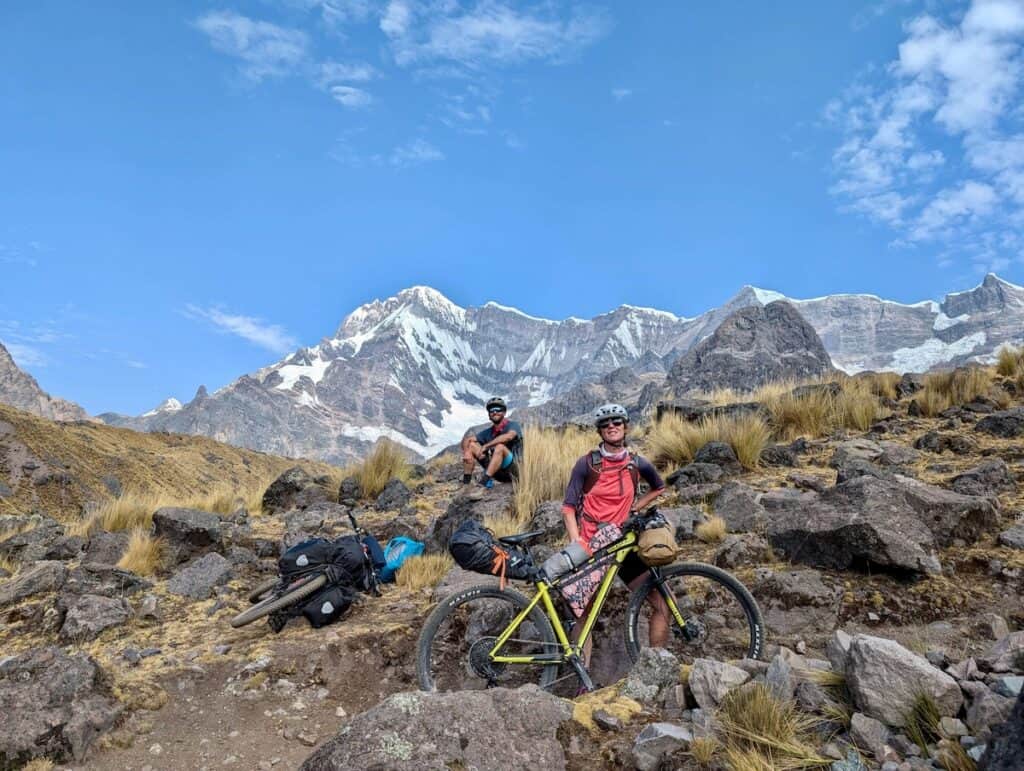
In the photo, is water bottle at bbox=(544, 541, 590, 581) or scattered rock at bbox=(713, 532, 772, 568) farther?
scattered rock at bbox=(713, 532, 772, 568)

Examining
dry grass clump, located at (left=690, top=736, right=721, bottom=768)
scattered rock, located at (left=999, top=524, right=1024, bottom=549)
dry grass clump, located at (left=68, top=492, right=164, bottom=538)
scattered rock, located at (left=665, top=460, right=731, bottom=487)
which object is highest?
scattered rock, located at (left=665, top=460, right=731, bottom=487)

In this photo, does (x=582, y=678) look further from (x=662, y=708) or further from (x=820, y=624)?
(x=820, y=624)

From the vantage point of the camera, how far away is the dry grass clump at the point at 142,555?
7.07m

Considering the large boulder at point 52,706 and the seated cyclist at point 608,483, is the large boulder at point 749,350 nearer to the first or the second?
the seated cyclist at point 608,483

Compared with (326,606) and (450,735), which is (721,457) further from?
(450,735)

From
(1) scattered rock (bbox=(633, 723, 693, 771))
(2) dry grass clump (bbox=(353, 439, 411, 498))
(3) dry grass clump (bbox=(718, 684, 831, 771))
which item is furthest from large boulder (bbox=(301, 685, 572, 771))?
(2) dry grass clump (bbox=(353, 439, 411, 498))

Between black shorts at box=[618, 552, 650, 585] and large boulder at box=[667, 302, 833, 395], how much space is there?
13424 cm

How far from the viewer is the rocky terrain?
8.22ft

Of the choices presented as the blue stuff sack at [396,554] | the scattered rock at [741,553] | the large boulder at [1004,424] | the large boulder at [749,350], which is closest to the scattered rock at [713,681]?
the scattered rock at [741,553]

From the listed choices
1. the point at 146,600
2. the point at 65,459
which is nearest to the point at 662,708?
the point at 146,600

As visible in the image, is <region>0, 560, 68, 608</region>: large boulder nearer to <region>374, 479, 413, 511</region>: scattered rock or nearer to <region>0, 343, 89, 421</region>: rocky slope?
<region>374, 479, 413, 511</region>: scattered rock

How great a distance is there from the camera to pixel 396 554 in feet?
22.4

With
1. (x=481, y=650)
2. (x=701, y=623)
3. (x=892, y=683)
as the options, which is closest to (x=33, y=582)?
(x=481, y=650)

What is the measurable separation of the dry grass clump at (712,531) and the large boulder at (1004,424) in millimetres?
4763
